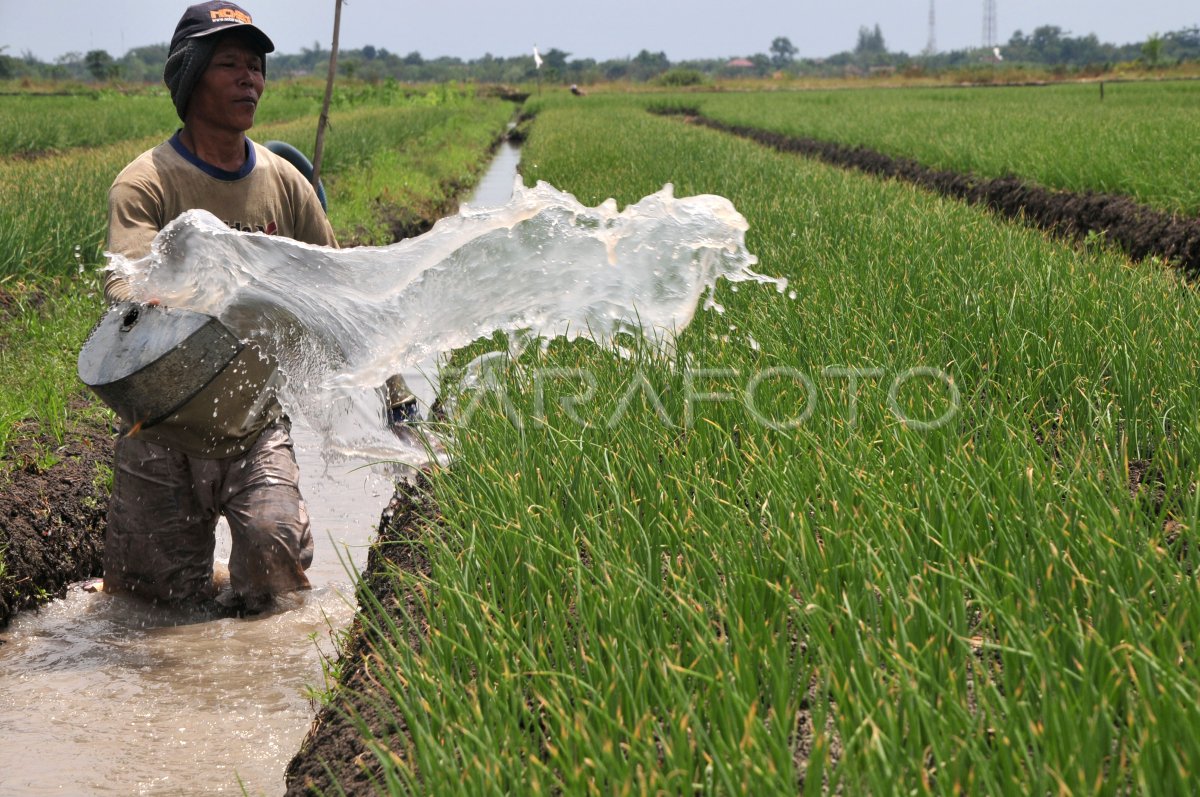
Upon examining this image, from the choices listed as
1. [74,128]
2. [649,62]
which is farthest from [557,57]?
[74,128]

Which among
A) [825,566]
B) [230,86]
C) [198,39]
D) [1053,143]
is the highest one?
[198,39]

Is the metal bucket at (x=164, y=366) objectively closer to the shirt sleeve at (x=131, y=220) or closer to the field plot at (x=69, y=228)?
the shirt sleeve at (x=131, y=220)

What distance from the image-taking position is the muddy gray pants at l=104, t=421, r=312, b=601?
10.8 ft

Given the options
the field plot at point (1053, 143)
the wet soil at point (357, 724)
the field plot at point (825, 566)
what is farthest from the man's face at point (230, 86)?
the field plot at point (1053, 143)

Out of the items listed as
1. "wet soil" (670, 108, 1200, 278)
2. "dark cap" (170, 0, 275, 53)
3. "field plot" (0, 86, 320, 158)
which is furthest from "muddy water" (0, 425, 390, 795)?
"field plot" (0, 86, 320, 158)

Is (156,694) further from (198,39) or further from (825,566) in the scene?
(825,566)

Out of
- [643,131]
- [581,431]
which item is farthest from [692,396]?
[643,131]

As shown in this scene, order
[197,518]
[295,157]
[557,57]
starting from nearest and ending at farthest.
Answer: [197,518]
[295,157]
[557,57]

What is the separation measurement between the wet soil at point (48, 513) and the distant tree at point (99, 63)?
63910 millimetres

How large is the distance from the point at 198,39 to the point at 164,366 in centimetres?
95

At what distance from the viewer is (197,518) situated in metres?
3.43

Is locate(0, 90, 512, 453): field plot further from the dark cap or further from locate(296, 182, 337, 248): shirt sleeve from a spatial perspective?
the dark cap

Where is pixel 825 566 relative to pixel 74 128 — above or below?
below

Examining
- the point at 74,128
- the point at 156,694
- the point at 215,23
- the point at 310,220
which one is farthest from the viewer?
the point at 74,128
